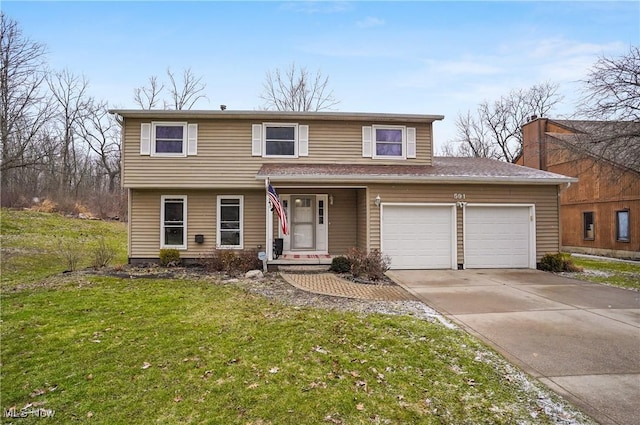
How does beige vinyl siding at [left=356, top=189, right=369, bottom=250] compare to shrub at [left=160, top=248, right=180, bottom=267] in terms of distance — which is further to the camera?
shrub at [left=160, top=248, right=180, bottom=267]

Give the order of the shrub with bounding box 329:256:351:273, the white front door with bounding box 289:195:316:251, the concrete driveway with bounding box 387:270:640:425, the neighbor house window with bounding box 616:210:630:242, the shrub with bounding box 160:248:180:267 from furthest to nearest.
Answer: the neighbor house window with bounding box 616:210:630:242, the white front door with bounding box 289:195:316:251, the shrub with bounding box 160:248:180:267, the shrub with bounding box 329:256:351:273, the concrete driveway with bounding box 387:270:640:425

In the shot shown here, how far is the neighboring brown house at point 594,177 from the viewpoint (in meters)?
11.9

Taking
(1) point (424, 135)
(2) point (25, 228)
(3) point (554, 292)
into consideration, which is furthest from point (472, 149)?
(2) point (25, 228)

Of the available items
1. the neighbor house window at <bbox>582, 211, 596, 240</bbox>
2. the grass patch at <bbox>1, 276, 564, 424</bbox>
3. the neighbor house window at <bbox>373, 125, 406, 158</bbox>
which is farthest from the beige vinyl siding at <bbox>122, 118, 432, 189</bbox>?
the neighbor house window at <bbox>582, 211, 596, 240</bbox>

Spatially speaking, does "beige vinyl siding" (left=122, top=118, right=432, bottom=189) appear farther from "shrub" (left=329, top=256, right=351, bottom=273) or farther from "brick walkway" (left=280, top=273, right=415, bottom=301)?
"brick walkway" (left=280, top=273, right=415, bottom=301)

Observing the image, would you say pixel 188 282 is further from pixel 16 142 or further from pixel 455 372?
pixel 16 142

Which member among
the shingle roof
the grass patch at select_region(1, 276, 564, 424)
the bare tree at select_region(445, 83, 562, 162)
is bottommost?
the grass patch at select_region(1, 276, 564, 424)

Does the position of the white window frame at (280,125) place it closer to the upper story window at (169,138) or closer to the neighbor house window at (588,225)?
the upper story window at (169,138)

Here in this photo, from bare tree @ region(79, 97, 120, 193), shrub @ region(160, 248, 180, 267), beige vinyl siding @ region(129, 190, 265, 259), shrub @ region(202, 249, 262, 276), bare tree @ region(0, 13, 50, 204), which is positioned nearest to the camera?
shrub @ region(202, 249, 262, 276)

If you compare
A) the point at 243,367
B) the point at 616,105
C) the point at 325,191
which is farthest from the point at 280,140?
the point at 616,105

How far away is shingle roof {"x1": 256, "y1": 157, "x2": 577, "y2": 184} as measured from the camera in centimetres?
1049

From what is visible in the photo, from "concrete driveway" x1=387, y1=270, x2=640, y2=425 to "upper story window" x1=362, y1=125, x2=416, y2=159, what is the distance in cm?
482

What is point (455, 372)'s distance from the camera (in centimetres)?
386
